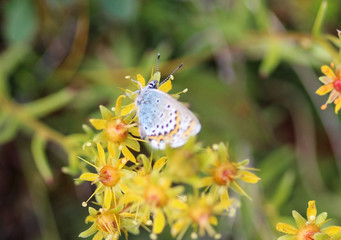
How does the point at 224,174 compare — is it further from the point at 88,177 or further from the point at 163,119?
the point at 88,177

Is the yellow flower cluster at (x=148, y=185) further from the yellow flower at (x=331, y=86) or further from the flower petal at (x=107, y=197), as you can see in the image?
the yellow flower at (x=331, y=86)

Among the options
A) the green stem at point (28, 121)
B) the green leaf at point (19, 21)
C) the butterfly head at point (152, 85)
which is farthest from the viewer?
the green leaf at point (19, 21)

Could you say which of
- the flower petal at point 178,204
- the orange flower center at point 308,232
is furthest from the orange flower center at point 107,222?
the orange flower center at point 308,232

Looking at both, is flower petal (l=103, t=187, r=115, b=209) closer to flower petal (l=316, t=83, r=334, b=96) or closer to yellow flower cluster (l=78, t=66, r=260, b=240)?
yellow flower cluster (l=78, t=66, r=260, b=240)

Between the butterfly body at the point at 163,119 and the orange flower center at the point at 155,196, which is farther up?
the butterfly body at the point at 163,119

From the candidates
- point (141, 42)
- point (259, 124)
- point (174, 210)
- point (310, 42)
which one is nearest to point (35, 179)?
point (141, 42)

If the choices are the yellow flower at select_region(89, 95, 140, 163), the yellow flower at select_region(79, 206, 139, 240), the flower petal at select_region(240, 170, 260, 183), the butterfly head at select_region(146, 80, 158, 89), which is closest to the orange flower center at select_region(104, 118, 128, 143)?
the yellow flower at select_region(89, 95, 140, 163)
